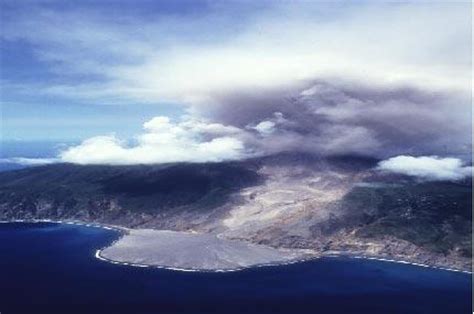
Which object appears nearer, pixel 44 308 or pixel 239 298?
pixel 44 308

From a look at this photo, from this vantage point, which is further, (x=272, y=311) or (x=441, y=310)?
(x=441, y=310)

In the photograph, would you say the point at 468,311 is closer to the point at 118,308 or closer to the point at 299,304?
the point at 299,304

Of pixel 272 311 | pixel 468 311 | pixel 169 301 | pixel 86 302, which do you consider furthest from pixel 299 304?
pixel 86 302

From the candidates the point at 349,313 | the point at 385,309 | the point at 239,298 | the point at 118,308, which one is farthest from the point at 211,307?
the point at 385,309

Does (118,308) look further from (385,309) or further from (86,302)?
(385,309)

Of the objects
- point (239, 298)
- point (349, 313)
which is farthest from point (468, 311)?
point (239, 298)

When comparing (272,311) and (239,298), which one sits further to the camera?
(239,298)

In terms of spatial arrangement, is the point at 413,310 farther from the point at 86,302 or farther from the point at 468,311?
the point at 86,302
